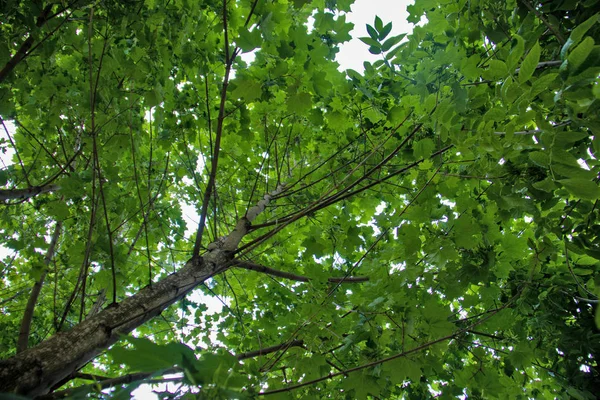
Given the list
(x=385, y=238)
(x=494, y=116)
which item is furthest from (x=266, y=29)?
(x=385, y=238)

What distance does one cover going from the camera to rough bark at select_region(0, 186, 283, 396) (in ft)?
3.55

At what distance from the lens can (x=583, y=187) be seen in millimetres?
844

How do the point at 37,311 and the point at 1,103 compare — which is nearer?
the point at 1,103

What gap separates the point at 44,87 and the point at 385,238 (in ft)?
8.17

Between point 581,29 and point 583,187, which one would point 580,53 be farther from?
point 583,187

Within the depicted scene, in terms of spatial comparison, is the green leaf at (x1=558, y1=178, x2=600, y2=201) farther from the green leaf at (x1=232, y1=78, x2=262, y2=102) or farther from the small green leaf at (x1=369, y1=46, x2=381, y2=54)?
the green leaf at (x1=232, y1=78, x2=262, y2=102)

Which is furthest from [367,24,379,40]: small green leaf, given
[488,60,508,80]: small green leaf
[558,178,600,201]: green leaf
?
[558,178,600,201]: green leaf

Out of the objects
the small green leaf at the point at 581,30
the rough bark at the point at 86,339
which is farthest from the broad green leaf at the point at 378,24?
the rough bark at the point at 86,339

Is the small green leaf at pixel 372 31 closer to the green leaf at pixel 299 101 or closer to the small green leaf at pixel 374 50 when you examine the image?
the small green leaf at pixel 374 50

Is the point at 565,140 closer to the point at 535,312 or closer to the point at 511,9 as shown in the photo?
the point at 511,9

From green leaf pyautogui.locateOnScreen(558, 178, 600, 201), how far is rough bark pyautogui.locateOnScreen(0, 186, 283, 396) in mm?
1142

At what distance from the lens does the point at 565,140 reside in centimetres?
91

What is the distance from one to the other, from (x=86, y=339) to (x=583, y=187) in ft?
5.37

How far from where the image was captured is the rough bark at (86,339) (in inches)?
42.6
